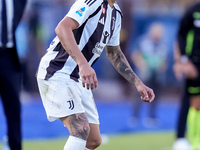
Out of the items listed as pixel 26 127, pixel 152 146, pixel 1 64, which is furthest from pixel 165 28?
pixel 1 64

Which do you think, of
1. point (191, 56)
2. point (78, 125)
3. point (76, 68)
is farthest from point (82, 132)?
point (191, 56)

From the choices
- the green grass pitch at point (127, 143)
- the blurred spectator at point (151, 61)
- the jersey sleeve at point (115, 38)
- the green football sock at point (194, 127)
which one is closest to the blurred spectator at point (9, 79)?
the jersey sleeve at point (115, 38)

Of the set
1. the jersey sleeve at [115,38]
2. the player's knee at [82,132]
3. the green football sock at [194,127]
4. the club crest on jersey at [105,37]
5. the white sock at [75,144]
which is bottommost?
the green football sock at [194,127]

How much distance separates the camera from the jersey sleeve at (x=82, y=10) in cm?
496

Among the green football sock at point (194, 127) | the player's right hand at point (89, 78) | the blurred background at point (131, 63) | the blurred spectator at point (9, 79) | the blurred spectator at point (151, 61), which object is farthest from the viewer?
the blurred spectator at point (151, 61)

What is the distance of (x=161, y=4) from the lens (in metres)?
19.9

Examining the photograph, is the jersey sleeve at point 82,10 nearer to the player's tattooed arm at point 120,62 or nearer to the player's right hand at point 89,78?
the player's right hand at point 89,78

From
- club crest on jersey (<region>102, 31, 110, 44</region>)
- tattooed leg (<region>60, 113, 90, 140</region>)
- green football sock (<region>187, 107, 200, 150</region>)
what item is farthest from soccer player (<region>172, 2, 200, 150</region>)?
tattooed leg (<region>60, 113, 90, 140</region>)

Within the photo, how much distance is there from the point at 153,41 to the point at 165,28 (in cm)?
568

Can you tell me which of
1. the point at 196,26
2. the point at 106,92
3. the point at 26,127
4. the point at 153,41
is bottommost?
the point at 106,92

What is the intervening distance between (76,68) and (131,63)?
13.4m

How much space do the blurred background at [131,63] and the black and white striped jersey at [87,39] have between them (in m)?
6.07

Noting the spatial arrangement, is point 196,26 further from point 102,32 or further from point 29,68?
point 29,68

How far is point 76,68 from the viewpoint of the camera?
5.29 m
